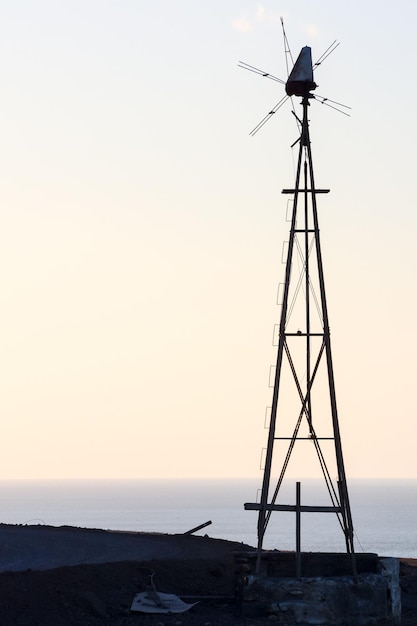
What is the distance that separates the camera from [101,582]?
33.7 m

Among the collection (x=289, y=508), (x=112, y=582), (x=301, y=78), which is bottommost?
(x=112, y=582)

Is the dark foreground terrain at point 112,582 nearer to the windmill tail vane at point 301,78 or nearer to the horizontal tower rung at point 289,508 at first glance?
the horizontal tower rung at point 289,508

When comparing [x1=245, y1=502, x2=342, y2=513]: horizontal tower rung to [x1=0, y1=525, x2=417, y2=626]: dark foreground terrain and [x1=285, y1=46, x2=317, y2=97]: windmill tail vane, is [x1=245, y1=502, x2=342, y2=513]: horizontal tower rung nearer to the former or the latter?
[x1=0, y1=525, x2=417, y2=626]: dark foreground terrain

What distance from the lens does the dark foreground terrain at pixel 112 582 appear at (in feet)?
99.9

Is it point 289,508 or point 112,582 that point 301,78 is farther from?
point 112,582

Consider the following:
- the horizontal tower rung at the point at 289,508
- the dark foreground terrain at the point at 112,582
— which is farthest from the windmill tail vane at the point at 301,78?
the dark foreground terrain at the point at 112,582

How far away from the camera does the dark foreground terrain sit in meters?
30.4

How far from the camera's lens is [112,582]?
112 ft

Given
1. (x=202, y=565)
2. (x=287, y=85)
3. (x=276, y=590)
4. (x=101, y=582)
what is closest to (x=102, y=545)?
(x=202, y=565)

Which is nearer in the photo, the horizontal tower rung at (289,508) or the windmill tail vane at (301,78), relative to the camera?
the horizontal tower rung at (289,508)

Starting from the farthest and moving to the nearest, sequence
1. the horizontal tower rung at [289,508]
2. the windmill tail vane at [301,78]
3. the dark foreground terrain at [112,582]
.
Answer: the windmill tail vane at [301,78] → the horizontal tower rung at [289,508] → the dark foreground terrain at [112,582]

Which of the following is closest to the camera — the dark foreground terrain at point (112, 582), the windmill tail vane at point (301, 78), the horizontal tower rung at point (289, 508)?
the dark foreground terrain at point (112, 582)

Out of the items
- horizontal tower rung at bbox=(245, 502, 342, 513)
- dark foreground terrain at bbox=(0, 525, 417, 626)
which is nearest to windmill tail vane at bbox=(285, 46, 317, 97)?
horizontal tower rung at bbox=(245, 502, 342, 513)

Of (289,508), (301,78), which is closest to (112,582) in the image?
(289,508)
